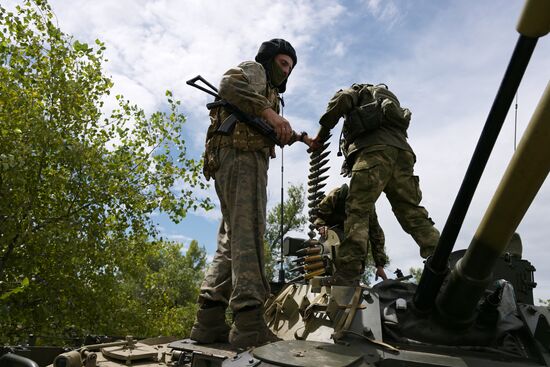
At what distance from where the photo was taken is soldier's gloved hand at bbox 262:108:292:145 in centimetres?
383

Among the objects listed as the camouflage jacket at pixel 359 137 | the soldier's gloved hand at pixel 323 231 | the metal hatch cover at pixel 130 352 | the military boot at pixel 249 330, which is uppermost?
the camouflage jacket at pixel 359 137

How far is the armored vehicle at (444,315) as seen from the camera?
2.72 meters

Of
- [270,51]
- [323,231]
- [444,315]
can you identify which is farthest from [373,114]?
[444,315]

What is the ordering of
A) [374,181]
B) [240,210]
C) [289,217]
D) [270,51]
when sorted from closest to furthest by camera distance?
[240,210] < [270,51] < [374,181] < [289,217]

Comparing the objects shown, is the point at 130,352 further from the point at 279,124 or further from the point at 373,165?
the point at 373,165

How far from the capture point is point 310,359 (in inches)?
99.7

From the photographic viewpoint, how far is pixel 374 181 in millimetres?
5082

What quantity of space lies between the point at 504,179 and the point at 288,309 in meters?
2.01

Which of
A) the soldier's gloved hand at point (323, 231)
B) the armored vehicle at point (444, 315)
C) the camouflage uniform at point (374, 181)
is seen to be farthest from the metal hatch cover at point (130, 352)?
the soldier's gloved hand at point (323, 231)

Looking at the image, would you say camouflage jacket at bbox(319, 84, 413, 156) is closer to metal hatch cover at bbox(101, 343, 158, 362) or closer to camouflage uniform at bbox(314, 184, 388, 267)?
camouflage uniform at bbox(314, 184, 388, 267)

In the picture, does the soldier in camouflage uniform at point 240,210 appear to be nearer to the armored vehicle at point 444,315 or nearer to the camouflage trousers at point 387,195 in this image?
the armored vehicle at point 444,315

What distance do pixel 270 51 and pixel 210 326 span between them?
2.42m

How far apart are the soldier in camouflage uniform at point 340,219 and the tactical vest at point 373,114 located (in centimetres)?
111

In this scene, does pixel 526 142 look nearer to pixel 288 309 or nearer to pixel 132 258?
pixel 288 309
